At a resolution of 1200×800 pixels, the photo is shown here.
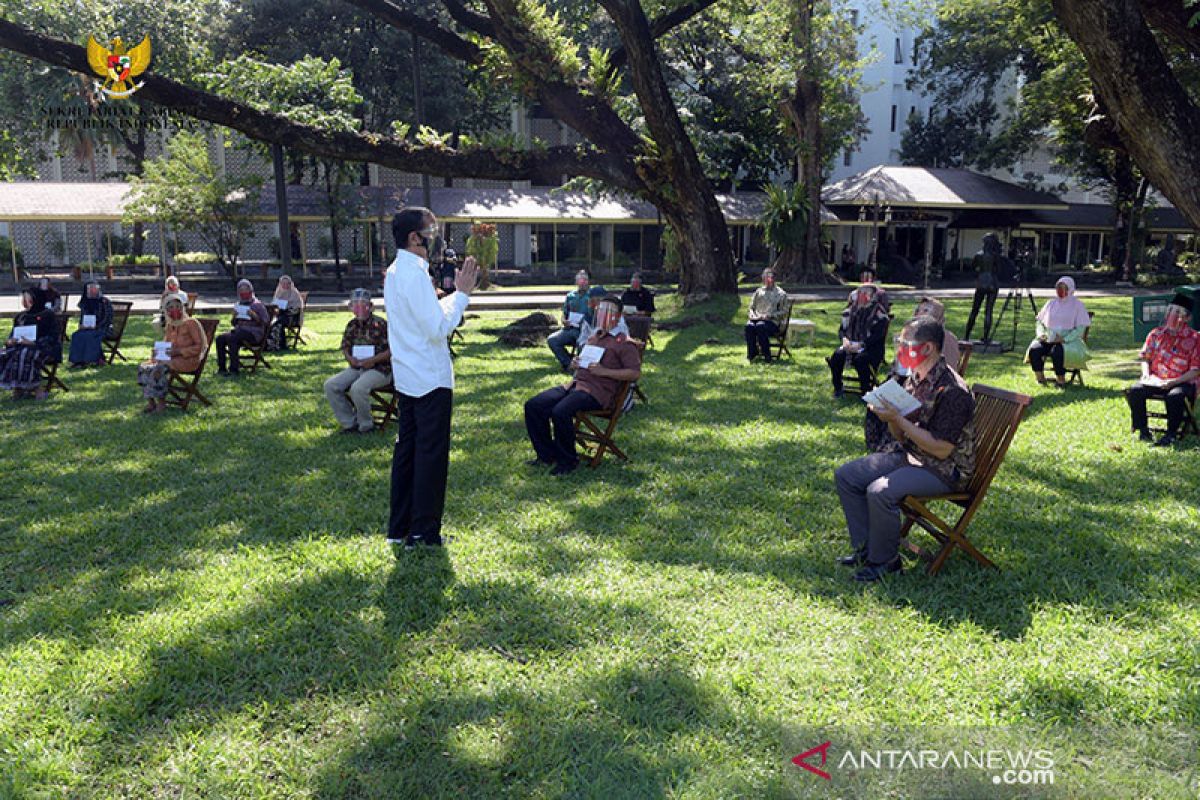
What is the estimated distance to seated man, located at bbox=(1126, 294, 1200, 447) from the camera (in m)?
7.29

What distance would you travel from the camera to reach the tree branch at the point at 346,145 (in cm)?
1363

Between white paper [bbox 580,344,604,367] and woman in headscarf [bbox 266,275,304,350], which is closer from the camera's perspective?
white paper [bbox 580,344,604,367]

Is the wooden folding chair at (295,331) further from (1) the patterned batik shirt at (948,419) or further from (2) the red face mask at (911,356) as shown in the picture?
(1) the patterned batik shirt at (948,419)

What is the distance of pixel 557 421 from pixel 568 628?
289cm

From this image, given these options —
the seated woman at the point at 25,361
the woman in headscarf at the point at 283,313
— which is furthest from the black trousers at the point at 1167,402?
the woman in headscarf at the point at 283,313

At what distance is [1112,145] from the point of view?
11.3 meters

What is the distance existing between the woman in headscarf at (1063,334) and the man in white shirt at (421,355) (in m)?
8.30

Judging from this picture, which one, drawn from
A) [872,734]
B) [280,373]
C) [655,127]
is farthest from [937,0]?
[872,734]

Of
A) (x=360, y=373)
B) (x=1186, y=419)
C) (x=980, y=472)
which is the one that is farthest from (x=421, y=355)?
(x=1186, y=419)

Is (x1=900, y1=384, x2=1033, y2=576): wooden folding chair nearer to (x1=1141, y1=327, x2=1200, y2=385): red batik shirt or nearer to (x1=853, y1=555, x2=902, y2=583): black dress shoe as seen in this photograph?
(x1=853, y1=555, x2=902, y2=583): black dress shoe

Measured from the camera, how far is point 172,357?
9.39 meters

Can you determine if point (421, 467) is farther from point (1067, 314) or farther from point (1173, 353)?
point (1067, 314)

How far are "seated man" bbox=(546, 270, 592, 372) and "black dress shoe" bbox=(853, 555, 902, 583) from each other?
24.4 ft

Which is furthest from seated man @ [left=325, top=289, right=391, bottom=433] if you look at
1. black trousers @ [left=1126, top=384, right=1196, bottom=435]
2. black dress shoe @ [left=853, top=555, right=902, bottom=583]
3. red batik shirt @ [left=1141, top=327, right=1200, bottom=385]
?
red batik shirt @ [left=1141, top=327, right=1200, bottom=385]
